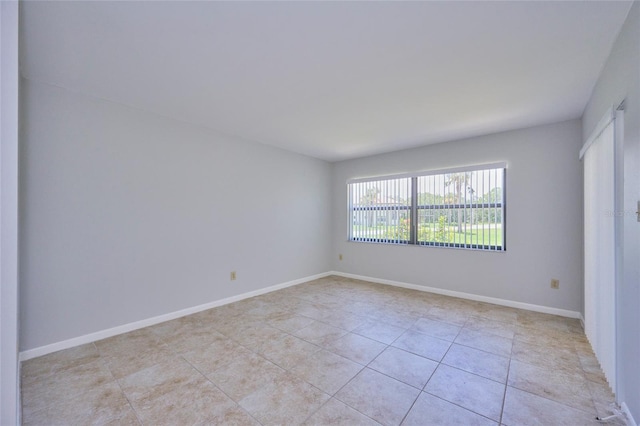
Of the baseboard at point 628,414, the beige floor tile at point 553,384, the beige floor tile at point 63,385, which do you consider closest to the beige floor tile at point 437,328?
the beige floor tile at point 553,384

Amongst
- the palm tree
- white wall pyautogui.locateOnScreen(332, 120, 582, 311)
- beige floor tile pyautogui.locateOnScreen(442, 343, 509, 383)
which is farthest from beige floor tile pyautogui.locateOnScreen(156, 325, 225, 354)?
the palm tree

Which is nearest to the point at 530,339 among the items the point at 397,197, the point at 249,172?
the point at 397,197

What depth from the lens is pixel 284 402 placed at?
1.79 metres

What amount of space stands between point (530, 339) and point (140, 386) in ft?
11.3

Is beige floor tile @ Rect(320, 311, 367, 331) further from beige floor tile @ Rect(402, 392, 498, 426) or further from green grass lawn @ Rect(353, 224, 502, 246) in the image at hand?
green grass lawn @ Rect(353, 224, 502, 246)

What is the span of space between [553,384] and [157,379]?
115 inches

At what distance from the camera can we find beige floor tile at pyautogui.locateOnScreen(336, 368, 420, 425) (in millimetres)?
1682

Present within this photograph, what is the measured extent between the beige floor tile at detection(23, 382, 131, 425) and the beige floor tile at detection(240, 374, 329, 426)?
0.79m

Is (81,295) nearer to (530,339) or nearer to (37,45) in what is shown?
(37,45)

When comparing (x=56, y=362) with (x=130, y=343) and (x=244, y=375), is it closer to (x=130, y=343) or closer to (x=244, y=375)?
(x=130, y=343)

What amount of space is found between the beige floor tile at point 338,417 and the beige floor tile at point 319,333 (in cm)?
89

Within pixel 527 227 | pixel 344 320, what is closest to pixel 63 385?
pixel 344 320

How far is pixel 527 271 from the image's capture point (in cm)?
353
